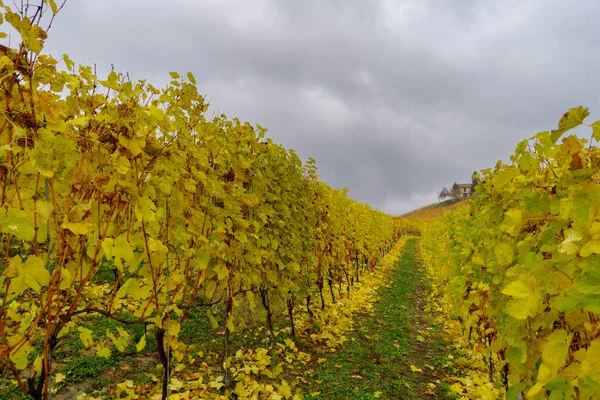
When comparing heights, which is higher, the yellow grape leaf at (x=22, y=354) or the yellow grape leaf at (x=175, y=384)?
the yellow grape leaf at (x=22, y=354)

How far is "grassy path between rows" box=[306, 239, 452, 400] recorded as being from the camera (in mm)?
4633

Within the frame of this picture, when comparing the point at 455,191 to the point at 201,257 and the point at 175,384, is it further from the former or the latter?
the point at 201,257

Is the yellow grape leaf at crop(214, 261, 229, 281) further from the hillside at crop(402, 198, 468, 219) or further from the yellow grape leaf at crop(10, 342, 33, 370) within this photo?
the hillside at crop(402, 198, 468, 219)

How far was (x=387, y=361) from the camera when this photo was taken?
5684mm

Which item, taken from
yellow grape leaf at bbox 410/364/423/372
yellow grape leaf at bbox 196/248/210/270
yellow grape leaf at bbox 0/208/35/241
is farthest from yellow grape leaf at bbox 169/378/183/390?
yellow grape leaf at bbox 410/364/423/372

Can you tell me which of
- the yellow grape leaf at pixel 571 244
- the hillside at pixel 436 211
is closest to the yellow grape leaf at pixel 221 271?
the yellow grape leaf at pixel 571 244

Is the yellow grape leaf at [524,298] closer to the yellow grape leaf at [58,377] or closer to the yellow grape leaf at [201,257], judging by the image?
the yellow grape leaf at [201,257]

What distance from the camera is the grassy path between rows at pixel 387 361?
15.2 ft

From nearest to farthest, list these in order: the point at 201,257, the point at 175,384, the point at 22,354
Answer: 1. the point at 22,354
2. the point at 201,257
3. the point at 175,384

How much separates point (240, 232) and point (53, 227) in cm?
161

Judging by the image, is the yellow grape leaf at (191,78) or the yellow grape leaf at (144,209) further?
the yellow grape leaf at (191,78)

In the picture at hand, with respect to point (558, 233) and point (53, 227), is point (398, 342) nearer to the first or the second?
point (558, 233)

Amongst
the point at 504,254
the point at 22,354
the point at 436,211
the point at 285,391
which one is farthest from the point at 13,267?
the point at 436,211

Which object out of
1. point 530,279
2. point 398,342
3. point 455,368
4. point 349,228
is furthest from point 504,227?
point 349,228
